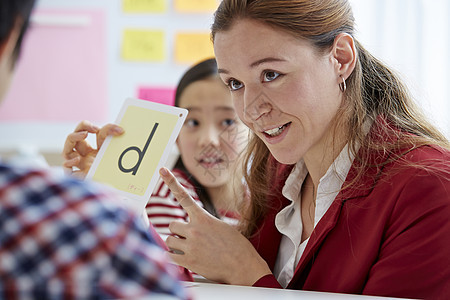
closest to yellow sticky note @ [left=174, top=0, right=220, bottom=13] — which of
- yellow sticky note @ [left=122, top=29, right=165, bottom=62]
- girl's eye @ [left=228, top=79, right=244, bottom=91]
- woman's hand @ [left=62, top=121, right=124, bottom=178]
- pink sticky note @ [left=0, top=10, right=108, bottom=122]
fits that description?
yellow sticky note @ [left=122, top=29, right=165, bottom=62]

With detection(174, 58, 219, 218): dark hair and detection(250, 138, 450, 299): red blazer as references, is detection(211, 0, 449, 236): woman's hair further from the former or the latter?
detection(174, 58, 219, 218): dark hair

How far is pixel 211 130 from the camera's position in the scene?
140 cm

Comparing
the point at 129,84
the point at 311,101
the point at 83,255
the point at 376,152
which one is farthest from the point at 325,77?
the point at 129,84

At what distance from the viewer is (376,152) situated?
843mm

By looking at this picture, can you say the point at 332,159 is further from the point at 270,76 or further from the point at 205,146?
the point at 205,146

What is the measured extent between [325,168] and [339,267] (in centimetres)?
21

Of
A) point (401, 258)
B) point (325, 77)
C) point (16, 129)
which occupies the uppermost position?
point (325, 77)

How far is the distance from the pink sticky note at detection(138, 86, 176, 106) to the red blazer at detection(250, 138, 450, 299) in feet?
4.25

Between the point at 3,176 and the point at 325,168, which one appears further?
the point at 325,168

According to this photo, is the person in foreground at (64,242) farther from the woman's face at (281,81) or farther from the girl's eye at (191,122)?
the girl's eye at (191,122)

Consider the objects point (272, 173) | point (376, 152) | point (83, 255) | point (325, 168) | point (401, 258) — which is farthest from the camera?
point (272, 173)

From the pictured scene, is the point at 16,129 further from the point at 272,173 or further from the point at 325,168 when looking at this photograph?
the point at 325,168

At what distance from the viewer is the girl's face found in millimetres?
1399

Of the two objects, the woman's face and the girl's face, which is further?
the girl's face
